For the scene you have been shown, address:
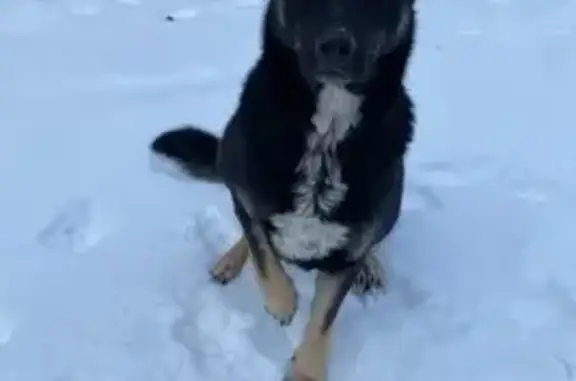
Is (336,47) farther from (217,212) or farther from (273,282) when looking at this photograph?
(217,212)

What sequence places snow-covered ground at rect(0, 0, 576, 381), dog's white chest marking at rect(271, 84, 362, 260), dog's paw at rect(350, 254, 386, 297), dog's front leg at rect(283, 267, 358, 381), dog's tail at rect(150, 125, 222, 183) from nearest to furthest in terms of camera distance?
1. dog's white chest marking at rect(271, 84, 362, 260)
2. dog's front leg at rect(283, 267, 358, 381)
3. snow-covered ground at rect(0, 0, 576, 381)
4. dog's paw at rect(350, 254, 386, 297)
5. dog's tail at rect(150, 125, 222, 183)

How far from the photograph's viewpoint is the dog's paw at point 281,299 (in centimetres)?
340

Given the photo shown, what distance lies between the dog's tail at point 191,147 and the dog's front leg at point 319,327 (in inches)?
24.2

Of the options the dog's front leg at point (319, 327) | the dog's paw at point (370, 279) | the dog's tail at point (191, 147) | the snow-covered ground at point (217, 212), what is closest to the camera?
the dog's front leg at point (319, 327)

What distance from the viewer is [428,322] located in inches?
142

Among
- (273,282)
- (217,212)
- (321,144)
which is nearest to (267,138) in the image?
(321,144)

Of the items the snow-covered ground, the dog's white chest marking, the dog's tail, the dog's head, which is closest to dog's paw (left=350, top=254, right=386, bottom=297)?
the snow-covered ground

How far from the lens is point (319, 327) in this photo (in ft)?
10.9

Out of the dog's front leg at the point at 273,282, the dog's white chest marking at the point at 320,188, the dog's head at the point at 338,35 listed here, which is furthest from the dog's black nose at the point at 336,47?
the dog's front leg at the point at 273,282

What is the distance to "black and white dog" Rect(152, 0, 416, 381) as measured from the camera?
274cm

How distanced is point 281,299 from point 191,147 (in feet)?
2.07

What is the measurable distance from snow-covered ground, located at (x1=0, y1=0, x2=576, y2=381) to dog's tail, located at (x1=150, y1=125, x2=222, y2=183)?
0.16 meters

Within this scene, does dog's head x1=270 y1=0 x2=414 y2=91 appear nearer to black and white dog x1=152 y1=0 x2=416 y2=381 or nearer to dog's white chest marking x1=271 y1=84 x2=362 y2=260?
black and white dog x1=152 y1=0 x2=416 y2=381

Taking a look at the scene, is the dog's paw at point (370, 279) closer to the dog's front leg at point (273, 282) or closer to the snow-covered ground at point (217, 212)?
the snow-covered ground at point (217, 212)
